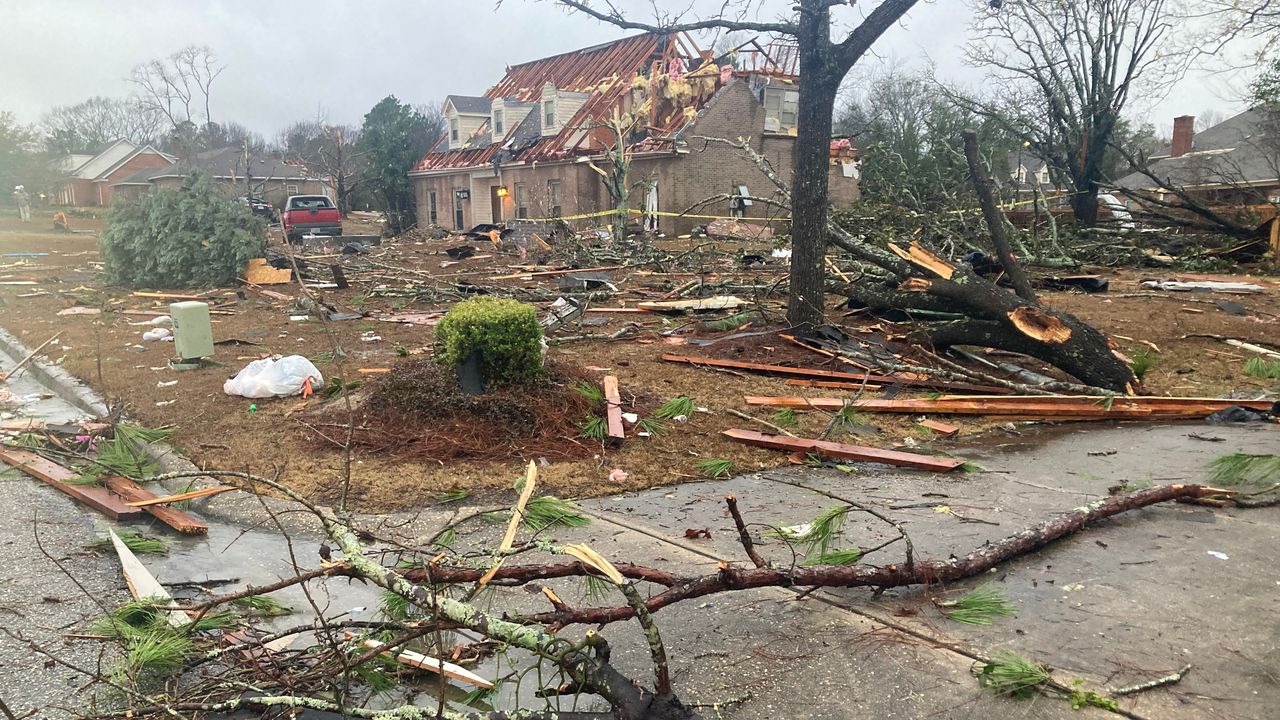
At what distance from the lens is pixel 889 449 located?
19.1 ft

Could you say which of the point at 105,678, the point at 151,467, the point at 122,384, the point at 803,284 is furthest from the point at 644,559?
the point at 122,384

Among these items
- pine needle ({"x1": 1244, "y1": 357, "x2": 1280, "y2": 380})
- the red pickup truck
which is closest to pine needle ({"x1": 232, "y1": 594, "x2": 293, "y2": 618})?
pine needle ({"x1": 1244, "y1": 357, "x2": 1280, "y2": 380})

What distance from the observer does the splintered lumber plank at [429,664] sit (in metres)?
2.74

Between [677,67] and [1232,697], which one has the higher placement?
[677,67]

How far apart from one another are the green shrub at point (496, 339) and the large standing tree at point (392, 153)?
131ft

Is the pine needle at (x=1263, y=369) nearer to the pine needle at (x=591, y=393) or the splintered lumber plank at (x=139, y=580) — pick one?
the pine needle at (x=591, y=393)

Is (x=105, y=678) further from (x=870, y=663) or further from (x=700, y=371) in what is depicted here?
(x=700, y=371)

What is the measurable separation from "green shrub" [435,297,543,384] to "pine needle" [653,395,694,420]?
3.34 ft

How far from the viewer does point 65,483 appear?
16.8ft

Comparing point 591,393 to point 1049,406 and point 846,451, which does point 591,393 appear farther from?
point 1049,406

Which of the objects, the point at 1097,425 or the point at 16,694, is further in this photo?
the point at 1097,425

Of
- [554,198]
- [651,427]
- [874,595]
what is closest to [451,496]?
[651,427]

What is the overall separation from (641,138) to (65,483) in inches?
1065

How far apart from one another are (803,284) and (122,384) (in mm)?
7081
